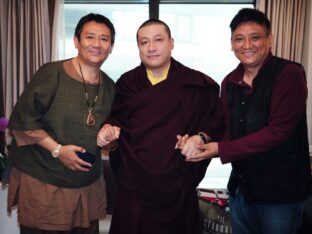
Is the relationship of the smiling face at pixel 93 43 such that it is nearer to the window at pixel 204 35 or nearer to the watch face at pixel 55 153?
the watch face at pixel 55 153

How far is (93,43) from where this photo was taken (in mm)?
1496

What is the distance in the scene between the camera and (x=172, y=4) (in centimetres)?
318

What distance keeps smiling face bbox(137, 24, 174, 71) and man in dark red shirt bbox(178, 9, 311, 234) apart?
1.02 feet

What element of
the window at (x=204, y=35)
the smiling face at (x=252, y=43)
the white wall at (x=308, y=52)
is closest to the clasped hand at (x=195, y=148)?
the smiling face at (x=252, y=43)

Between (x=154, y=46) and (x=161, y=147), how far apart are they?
1.42 feet

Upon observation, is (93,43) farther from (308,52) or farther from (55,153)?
(308,52)

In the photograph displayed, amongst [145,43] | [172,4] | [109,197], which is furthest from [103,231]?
[172,4]

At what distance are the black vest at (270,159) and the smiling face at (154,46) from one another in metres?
0.40

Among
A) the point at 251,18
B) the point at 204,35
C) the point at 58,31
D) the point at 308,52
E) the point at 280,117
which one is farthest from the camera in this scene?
the point at 204,35

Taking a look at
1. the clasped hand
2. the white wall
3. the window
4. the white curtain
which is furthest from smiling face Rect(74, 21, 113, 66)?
the white wall

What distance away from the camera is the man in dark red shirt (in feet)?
4.33

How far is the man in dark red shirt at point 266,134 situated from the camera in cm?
132

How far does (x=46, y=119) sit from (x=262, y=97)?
94 centimetres

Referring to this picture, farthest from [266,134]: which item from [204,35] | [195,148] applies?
[204,35]
